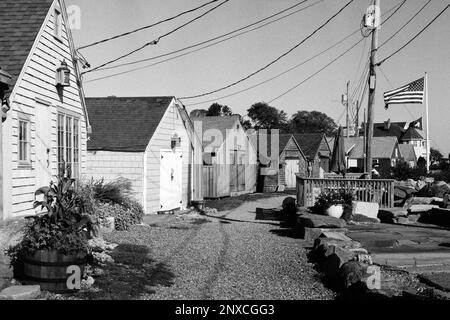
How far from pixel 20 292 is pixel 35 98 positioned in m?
6.39

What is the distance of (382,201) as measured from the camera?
16.3m

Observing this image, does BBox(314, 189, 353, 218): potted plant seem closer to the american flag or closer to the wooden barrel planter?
the american flag

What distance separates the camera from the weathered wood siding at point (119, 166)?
18.5 meters

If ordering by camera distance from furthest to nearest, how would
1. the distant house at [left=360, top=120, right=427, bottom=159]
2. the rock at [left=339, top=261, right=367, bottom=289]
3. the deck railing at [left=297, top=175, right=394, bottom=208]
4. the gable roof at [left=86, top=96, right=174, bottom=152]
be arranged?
the distant house at [left=360, top=120, right=427, bottom=159], the gable roof at [left=86, top=96, right=174, bottom=152], the deck railing at [left=297, top=175, right=394, bottom=208], the rock at [left=339, top=261, right=367, bottom=289]

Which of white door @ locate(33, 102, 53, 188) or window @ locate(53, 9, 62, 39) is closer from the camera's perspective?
white door @ locate(33, 102, 53, 188)

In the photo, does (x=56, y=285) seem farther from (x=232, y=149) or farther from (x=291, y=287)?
(x=232, y=149)

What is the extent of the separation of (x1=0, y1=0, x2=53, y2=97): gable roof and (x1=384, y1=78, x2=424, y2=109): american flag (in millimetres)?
11763

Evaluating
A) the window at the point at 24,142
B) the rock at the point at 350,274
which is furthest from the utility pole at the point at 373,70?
the window at the point at 24,142

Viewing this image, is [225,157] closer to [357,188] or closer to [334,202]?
[357,188]

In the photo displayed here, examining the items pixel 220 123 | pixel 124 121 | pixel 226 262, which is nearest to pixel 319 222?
pixel 226 262

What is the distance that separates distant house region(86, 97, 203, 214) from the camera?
1858 centimetres

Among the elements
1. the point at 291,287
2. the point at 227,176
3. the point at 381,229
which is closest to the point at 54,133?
the point at 291,287

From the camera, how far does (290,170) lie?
131 ft

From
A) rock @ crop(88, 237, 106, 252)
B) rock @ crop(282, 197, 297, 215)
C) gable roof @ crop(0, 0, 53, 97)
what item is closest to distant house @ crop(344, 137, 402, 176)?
rock @ crop(282, 197, 297, 215)
